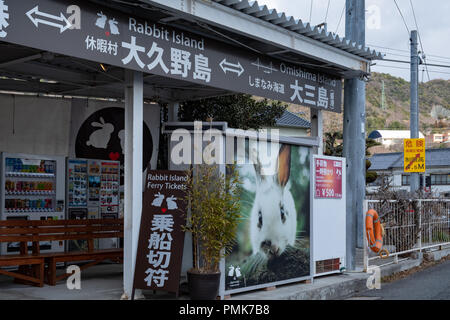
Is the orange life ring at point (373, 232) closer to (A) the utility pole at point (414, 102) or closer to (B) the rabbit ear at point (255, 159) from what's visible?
(B) the rabbit ear at point (255, 159)

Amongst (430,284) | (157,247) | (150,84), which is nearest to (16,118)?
(150,84)

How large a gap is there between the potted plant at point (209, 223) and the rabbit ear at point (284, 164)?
124cm

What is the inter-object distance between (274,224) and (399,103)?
313 ft

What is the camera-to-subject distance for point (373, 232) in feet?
33.0

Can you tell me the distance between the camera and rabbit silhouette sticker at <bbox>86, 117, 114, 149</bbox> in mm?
10914

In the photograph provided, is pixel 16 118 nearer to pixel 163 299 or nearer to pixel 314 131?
pixel 163 299

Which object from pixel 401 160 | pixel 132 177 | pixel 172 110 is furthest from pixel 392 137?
pixel 132 177

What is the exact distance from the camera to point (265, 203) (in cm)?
807

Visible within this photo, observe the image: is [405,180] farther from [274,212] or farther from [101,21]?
[101,21]

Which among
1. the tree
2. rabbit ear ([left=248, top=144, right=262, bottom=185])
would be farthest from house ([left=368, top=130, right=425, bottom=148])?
rabbit ear ([left=248, top=144, right=262, bottom=185])

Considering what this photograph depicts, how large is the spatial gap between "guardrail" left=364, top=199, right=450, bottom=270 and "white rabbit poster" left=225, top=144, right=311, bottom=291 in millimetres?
1990

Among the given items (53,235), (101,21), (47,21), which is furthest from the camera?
(53,235)

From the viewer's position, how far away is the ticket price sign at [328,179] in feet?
30.3

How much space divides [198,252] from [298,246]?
7.03 feet
